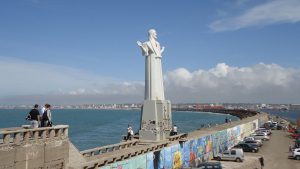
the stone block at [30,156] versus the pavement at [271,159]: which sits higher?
the stone block at [30,156]

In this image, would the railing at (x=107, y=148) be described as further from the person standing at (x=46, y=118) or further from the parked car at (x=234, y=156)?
the parked car at (x=234, y=156)

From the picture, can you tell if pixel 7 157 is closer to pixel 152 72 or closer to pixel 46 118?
pixel 46 118

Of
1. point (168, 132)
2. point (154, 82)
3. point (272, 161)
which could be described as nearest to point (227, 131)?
point (272, 161)

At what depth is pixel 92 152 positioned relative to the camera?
2623 cm

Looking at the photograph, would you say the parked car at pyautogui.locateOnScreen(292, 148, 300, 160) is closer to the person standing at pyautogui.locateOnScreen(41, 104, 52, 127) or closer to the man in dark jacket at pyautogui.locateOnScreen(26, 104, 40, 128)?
the person standing at pyautogui.locateOnScreen(41, 104, 52, 127)

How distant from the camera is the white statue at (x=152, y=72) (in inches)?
1363

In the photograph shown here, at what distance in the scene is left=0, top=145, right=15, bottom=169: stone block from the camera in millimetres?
14930

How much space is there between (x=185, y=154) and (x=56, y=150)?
17906 millimetres

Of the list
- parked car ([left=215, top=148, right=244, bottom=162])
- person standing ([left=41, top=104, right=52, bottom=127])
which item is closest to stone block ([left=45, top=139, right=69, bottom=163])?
person standing ([left=41, top=104, right=52, bottom=127])

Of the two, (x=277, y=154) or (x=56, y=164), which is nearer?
(x=56, y=164)

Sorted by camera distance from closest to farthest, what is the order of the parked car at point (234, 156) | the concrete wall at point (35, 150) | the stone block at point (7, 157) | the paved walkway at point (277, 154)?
the stone block at point (7, 157) → the concrete wall at point (35, 150) → the paved walkway at point (277, 154) → the parked car at point (234, 156)

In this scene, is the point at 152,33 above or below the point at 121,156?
above

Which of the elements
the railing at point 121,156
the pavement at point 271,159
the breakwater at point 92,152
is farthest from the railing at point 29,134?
the pavement at point 271,159

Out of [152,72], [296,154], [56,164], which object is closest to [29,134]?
[56,164]
